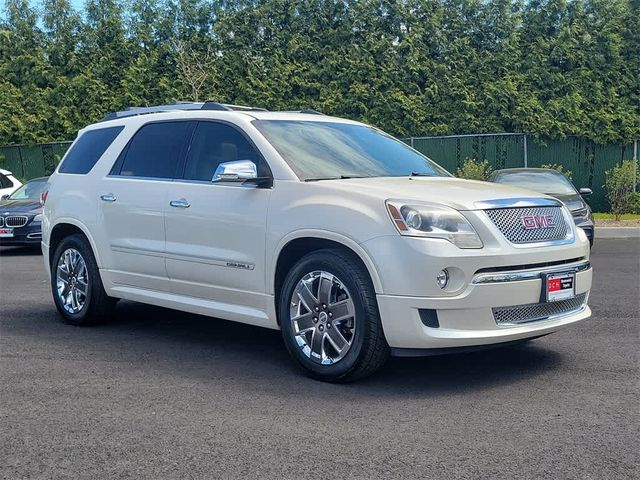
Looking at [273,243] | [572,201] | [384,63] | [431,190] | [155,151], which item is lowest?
[572,201]

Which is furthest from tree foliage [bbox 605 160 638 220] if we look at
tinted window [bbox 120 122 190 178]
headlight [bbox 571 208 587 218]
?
tinted window [bbox 120 122 190 178]

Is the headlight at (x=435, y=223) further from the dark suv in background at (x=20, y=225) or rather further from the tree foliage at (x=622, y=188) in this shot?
the tree foliage at (x=622, y=188)

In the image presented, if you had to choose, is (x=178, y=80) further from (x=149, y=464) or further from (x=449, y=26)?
(x=149, y=464)

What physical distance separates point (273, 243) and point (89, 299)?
2.43m

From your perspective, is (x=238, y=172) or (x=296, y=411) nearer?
(x=296, y=411)

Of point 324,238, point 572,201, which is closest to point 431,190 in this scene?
point 324,238

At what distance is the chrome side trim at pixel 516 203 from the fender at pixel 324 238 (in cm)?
77

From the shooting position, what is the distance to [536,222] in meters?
5.10

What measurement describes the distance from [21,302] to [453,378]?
5.32 m

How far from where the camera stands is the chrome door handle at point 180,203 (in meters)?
5.97

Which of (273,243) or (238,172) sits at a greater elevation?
(238,172)

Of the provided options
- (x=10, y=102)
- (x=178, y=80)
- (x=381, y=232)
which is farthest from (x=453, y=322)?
(x=10, y=102)

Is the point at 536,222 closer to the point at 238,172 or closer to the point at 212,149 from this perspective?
the point at 238,172

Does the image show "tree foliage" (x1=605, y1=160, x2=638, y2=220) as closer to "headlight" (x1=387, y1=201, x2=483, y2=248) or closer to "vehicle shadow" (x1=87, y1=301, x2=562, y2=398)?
"vehicle shadow" (x1=87, y1=301, x2=562, y2=398)
